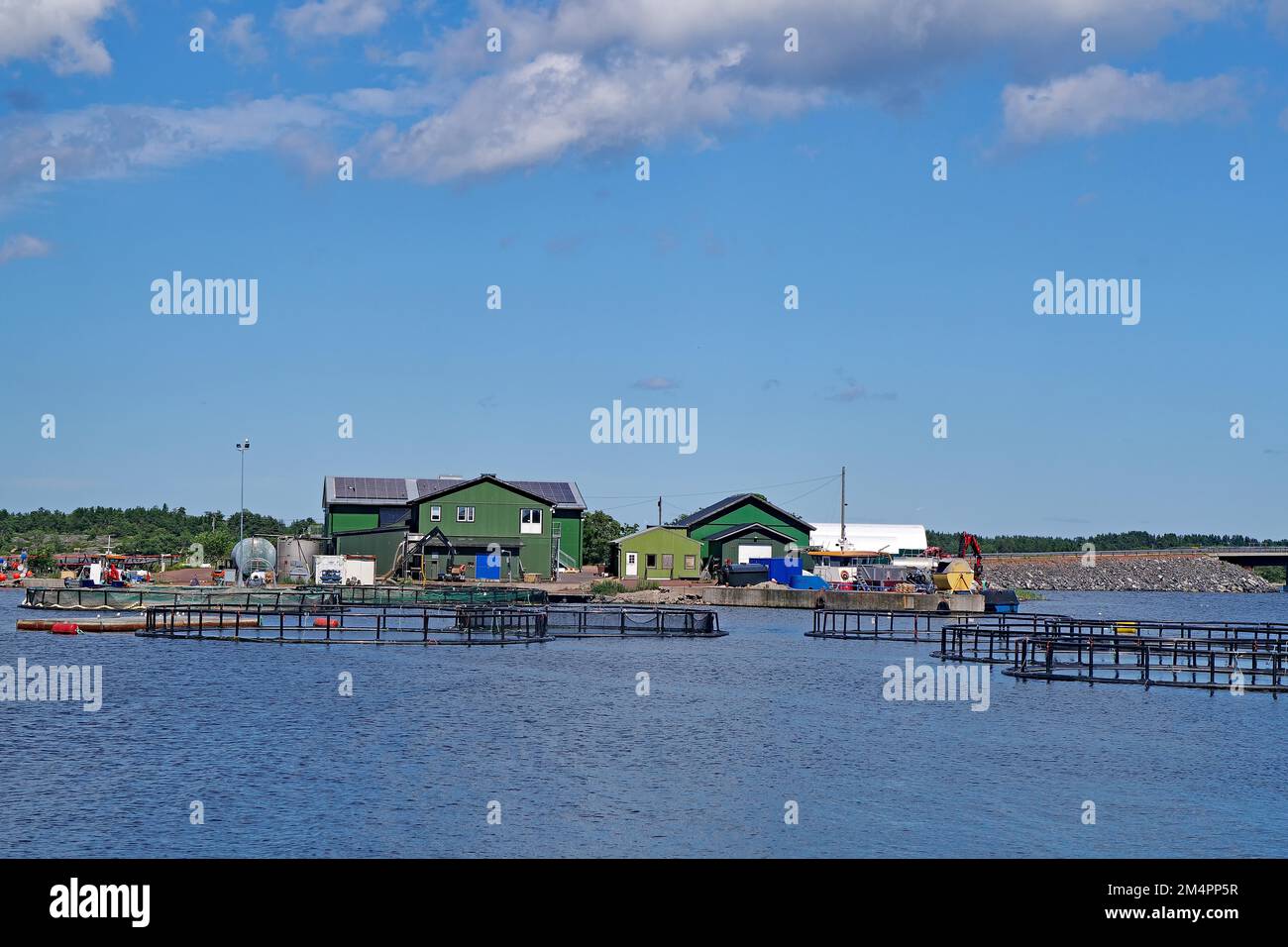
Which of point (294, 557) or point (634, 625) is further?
point (294, 557)

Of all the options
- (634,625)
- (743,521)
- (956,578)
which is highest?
(743,521)

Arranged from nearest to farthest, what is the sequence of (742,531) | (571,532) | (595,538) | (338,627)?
(338,627) < (742,531) < (571,532) < (595,538)

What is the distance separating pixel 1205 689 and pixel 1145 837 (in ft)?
102

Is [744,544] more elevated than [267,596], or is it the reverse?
[744,544]

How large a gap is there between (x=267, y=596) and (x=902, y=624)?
46936 millimetres

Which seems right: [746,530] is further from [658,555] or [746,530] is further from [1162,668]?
[1162,668]

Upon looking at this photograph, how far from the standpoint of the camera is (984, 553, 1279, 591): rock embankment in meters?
191

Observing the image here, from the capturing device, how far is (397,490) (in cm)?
12888

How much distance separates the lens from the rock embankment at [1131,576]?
190875 millimetres

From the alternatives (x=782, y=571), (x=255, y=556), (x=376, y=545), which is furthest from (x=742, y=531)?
(x=255, y=556)

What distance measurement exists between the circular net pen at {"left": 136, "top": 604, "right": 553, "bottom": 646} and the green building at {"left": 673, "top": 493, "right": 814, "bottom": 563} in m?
44.5

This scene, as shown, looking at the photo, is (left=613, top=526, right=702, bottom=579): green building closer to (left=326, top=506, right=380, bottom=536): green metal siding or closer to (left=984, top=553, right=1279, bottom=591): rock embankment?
(left=326, top=506, right=380, bottom=536): green metal siding
